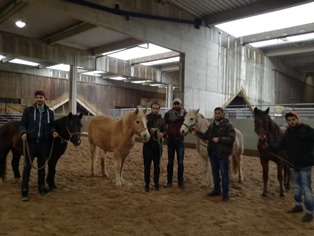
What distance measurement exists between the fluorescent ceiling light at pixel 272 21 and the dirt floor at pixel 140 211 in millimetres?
10095

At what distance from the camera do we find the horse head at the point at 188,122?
5.02 m

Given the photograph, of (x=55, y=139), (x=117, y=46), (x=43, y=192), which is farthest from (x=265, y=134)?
(x=117, y=46)

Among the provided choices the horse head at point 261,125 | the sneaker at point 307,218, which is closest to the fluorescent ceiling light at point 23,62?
the horse head at point 261,125

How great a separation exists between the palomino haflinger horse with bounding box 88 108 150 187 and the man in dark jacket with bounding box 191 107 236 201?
1.14 m

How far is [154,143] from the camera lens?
5129 millimetres

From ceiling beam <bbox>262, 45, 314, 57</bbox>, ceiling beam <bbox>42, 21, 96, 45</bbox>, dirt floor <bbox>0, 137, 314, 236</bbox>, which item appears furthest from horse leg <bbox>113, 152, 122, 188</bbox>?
ceiling beam <bbox>262, 45, 314, 57</bbox>

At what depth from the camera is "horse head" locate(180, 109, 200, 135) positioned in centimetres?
502

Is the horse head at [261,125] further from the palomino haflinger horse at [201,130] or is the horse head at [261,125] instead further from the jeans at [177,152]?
the jeans at [177,152]

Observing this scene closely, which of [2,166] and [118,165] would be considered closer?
[2,166]

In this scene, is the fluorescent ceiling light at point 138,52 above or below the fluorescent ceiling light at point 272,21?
below

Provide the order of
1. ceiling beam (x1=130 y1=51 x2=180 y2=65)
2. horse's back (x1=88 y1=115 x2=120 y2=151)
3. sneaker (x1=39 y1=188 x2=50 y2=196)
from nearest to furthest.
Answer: sneaker (x1=39 y1=188 x2=50 y2=196), horse's back (x1=88 y1=115 x2=120 y2=151), ceiling beam (x1=130 y1=51 x2=180 y2=65)

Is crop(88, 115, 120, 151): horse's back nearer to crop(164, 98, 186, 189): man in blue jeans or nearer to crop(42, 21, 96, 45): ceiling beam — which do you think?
crop(164, 98, 186, 189): man in blue jeans

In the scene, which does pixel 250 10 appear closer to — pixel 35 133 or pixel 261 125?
pixel 261 125

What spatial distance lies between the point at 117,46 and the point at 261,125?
45.5 ft
